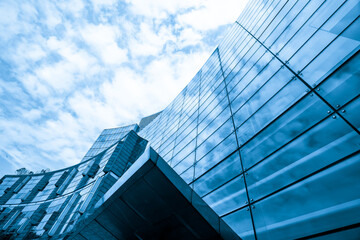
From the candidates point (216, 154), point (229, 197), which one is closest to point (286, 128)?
point (229, 197)

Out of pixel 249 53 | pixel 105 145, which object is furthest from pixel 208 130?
pixel 105 145

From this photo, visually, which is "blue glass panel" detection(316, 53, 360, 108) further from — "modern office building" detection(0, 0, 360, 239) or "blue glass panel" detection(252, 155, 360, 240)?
"blue glass panel" detection(252, 155, 360, 240)

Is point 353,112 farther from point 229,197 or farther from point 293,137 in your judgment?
point 229,197

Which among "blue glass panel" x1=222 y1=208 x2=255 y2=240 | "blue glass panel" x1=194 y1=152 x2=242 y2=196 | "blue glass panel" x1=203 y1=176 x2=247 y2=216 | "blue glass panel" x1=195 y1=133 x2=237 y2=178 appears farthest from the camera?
"blue glass panel" x1=195 y1=133 x2=237 y2=178

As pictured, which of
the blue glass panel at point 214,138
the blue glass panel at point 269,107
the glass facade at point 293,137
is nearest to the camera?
the glass facade at point 293,137

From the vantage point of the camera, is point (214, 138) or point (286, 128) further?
point (214, 138)

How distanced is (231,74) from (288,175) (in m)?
8.39

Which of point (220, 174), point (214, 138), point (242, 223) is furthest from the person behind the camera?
point (214, 138)

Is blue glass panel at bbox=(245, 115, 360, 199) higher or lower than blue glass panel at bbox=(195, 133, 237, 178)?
lower

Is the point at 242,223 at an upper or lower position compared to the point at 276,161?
lower

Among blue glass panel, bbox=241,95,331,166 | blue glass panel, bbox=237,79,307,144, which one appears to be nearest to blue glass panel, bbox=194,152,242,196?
blue glass panel, bbox=241,95,331,166

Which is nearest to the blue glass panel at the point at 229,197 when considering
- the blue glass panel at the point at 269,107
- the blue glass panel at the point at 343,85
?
the blue glass panel at the point at 269,107

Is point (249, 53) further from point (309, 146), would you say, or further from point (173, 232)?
point (173, 232)

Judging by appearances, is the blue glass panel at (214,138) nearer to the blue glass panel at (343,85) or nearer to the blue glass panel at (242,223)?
the blue glass panel at (242,223)
